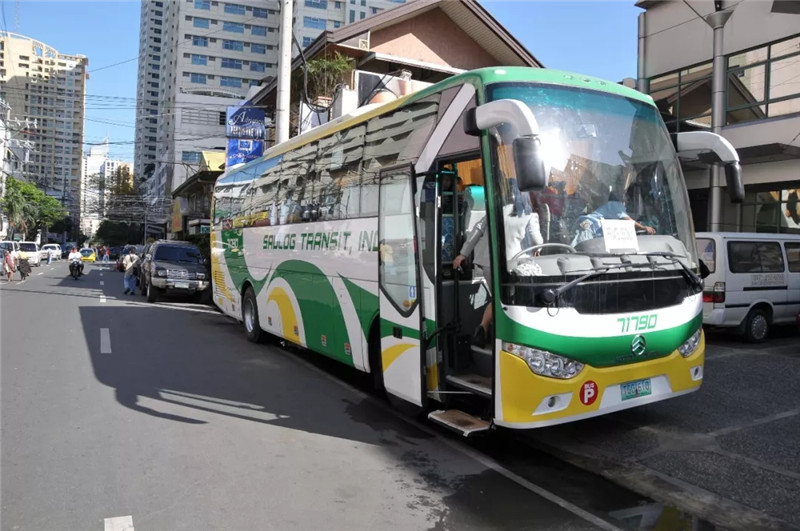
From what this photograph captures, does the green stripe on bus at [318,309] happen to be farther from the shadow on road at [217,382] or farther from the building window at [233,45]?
the building window at [233,45]

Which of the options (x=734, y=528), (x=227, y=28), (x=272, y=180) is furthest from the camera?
(x=227, y=28)

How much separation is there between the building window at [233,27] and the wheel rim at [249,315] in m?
89.8

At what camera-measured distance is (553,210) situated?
15.9 feet

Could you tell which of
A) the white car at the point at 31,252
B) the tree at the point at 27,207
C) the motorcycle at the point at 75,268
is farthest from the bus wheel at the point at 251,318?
the tree at the point at 27,207

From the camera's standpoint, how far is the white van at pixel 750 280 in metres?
10.5

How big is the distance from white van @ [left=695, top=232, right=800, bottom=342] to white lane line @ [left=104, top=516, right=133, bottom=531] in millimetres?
9628

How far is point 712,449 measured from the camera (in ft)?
17.7

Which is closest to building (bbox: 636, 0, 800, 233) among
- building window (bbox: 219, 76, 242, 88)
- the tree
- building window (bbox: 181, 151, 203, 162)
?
the tree

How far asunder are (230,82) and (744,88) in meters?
85.9

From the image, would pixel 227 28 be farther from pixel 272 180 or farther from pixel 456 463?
pixel 456 463

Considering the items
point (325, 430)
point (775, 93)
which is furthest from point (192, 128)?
point (325, 430)

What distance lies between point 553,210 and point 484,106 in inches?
39.7

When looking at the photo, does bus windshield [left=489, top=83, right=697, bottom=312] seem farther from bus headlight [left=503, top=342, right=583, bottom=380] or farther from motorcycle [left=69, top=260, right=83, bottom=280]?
motorcycle [left=69, top=260, right=83, bottom=280]

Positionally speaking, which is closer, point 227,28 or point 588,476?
point 588,476
